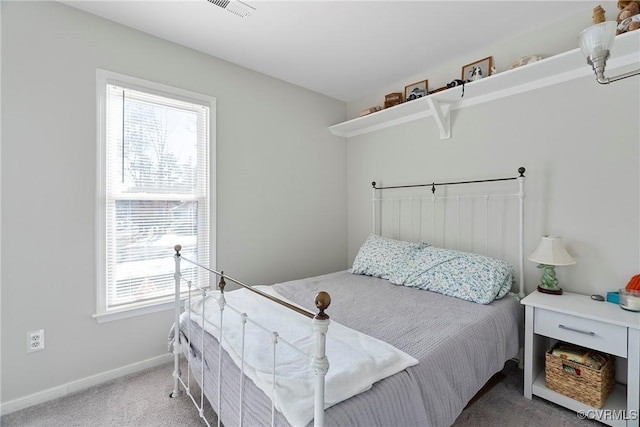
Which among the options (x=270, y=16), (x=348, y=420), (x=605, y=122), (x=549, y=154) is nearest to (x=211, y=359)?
(x=348, y=420)

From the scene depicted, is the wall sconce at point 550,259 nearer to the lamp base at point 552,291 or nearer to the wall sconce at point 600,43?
the lamp base at point 552,291

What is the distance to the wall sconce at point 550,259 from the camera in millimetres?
1867

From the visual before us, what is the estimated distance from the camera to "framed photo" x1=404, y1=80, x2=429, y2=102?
2.69 meters

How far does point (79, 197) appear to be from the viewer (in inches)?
75.5

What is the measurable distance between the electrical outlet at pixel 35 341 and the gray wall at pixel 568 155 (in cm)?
316

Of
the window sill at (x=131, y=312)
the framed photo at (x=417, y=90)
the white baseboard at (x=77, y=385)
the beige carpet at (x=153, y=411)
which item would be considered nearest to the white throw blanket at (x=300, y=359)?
the beige carpet at (x=153, y=411)

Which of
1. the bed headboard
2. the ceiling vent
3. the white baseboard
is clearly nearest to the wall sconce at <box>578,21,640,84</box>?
the bed headboard

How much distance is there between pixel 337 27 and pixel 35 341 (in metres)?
2.82

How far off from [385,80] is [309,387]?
280 centimetres

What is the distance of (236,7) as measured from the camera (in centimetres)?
187

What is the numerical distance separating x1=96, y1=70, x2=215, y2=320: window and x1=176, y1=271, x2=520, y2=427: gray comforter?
2.28 ft

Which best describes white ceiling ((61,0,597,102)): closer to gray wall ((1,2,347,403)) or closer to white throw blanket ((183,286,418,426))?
gray wall ((1,2,347,403))

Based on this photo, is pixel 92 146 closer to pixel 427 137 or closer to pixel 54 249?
pixel 54 249

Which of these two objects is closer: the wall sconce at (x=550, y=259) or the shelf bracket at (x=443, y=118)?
the wall sconce at (x=550, y=259)
